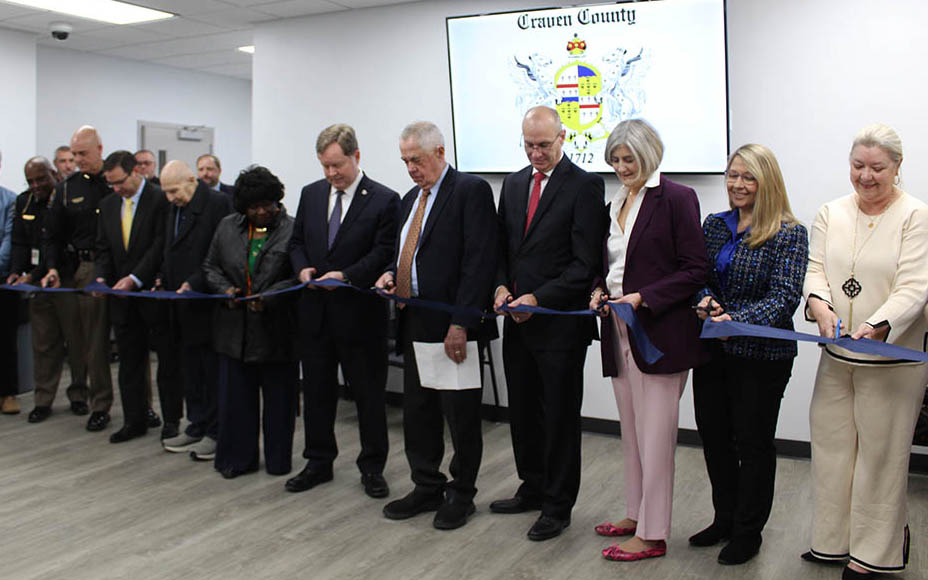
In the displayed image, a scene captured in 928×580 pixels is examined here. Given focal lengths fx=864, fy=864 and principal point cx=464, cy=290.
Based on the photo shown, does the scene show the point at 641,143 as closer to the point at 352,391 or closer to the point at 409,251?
the point at 409,251

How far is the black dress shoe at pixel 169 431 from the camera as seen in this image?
5.34 m

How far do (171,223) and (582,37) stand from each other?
2.80 meters

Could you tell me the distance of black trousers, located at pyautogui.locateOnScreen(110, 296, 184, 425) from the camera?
5312mm

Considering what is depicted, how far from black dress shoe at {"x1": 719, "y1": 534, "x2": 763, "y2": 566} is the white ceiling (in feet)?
14.7

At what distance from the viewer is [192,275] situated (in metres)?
4.99

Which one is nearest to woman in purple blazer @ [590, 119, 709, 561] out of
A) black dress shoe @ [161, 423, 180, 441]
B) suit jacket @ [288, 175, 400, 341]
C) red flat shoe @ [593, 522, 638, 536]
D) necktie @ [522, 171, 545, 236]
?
red flat shoe @ [593, 522, 638, 536]

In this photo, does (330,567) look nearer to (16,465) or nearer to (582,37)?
(16,465)

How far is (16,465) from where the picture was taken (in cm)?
492

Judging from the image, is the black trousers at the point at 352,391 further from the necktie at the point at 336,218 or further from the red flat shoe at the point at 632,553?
the red flat shoe at the point at 632,553

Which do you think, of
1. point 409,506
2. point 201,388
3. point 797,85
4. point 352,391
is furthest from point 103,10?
point 797,85

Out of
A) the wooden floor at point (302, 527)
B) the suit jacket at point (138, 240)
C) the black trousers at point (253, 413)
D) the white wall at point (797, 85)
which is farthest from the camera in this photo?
A: the suit jacket at point (138, 240)

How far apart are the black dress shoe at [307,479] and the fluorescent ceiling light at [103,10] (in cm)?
430

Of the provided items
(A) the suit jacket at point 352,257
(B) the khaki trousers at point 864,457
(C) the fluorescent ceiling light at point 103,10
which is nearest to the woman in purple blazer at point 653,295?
(B) the khaki trousers at point 864,457

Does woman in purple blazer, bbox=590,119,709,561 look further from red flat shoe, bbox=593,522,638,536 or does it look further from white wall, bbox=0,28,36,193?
white wall, bbox=0,28,36,193
